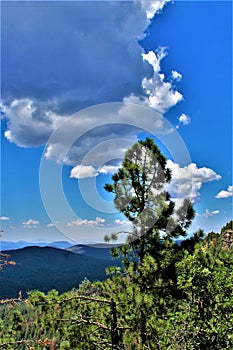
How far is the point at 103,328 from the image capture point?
8320 millimetres

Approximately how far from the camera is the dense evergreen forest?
559 centimetres

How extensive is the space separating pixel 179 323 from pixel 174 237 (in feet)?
12.3

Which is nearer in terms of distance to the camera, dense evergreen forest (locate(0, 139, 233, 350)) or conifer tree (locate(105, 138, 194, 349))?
dense evergreen forest (locate(0, 139, 233, 350))

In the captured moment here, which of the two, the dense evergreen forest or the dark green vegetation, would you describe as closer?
the dense evergreen forest

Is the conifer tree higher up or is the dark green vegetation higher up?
the conifer tree

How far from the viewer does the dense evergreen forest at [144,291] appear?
5.59 m

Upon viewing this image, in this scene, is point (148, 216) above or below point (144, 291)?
above

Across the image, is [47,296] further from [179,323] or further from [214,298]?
[214,298]

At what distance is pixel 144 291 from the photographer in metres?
8.21

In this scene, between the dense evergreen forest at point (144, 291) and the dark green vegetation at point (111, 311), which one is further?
the dark green vegetation at point (111, 311)

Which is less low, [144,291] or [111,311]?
[144,291]

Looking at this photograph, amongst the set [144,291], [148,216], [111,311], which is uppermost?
[148,216]

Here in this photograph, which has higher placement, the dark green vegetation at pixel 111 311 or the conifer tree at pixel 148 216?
the conifer tree at pixel 148 216

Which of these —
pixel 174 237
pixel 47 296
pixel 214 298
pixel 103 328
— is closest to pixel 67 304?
pixel 47 296
